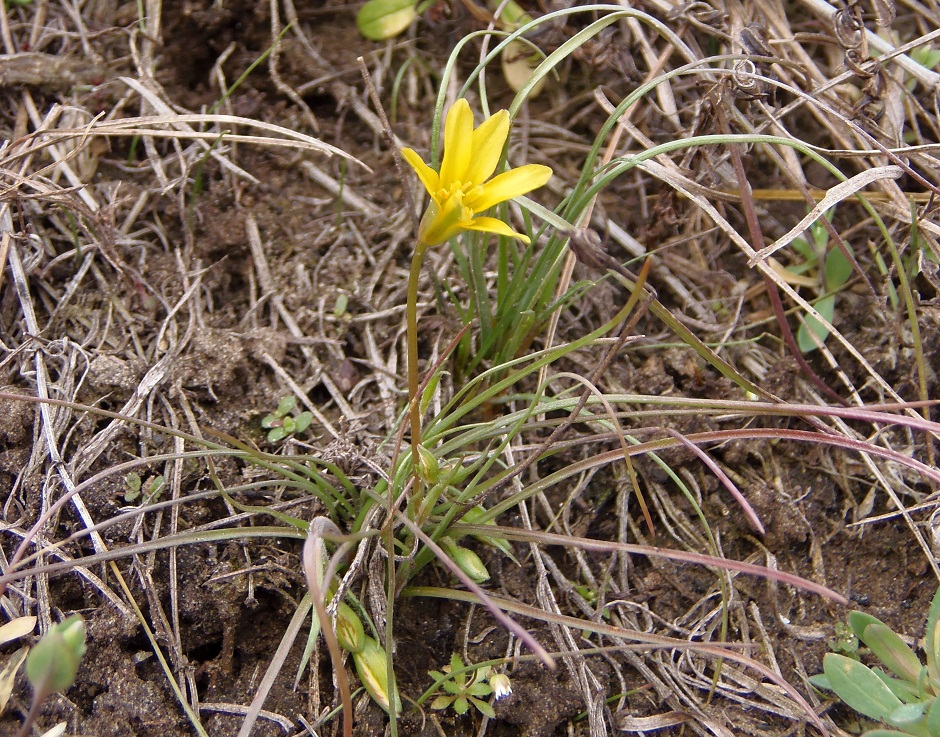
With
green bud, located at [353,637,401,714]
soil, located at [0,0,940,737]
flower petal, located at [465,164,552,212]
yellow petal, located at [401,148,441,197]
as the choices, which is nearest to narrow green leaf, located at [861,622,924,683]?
soil, located at [0,0,940,737]

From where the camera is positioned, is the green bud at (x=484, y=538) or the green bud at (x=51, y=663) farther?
the green bud at (x=484, y=538)

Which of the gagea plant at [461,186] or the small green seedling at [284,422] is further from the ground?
the gagea plant at [461,186]

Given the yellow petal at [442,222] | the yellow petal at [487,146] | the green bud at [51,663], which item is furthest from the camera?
the yellow petal at [487,146]

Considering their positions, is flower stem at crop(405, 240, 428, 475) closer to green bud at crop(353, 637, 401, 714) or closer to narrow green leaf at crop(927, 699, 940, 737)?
green bud at crop(353, 637, 401, 714)

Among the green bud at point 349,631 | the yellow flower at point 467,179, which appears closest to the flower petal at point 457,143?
the yellow flower at point 467,179

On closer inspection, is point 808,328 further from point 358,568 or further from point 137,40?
point 137,40

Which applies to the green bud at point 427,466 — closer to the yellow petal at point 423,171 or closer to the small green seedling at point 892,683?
the yellow petal at point 423,171
